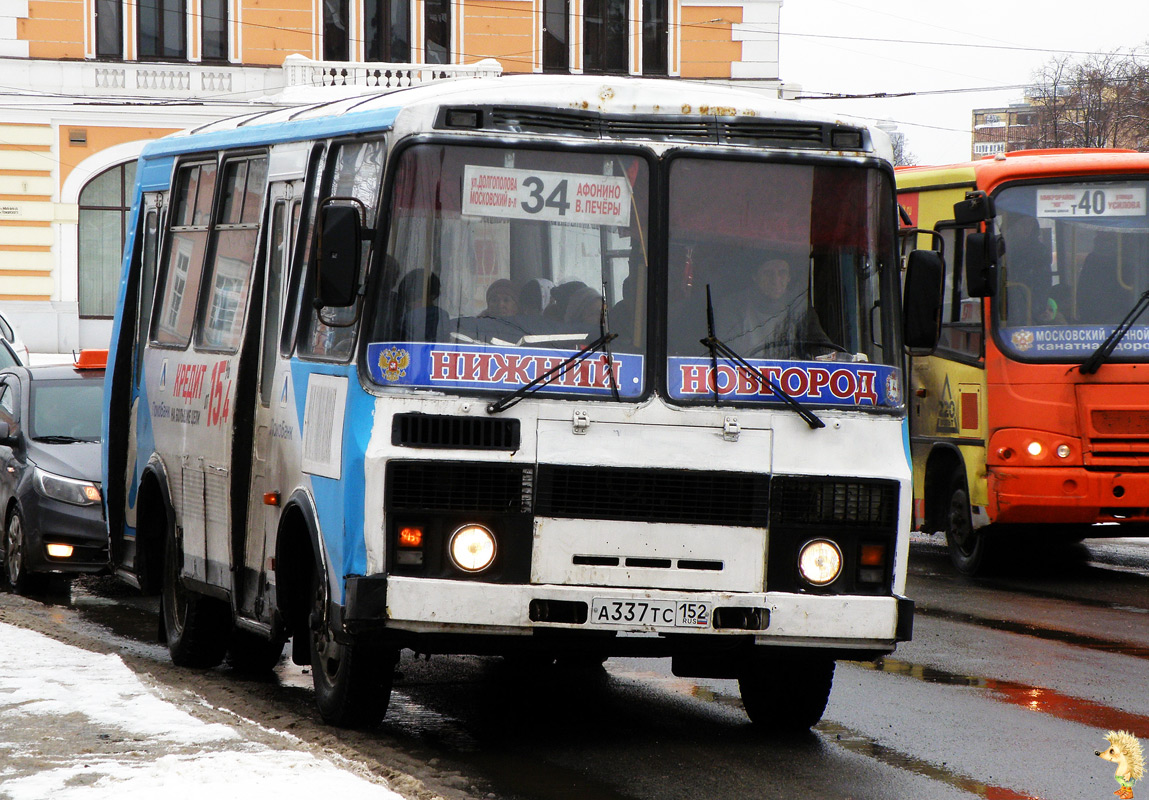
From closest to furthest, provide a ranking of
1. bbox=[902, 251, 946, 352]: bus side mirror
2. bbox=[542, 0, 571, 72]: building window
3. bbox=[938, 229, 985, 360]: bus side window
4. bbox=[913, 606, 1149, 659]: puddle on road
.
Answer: bbox=[902, 251, 946, 352]: bus side mirror, bbox=[913, 606, 1149, 659]: puddle on road, bbox=[938, 229, 985, 360]: bus side window, bbox=[542, 0, 571, 72]: building window

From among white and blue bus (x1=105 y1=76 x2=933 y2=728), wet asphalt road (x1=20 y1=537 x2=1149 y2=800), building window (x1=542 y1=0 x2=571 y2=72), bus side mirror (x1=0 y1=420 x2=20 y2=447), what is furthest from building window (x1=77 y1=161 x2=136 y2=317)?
white and blue bus (x1=105 y1=76 x2=933 y2=728)

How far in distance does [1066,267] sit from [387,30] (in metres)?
27.3

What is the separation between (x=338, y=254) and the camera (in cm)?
696

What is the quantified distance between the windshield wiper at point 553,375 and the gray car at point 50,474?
20.7 ft

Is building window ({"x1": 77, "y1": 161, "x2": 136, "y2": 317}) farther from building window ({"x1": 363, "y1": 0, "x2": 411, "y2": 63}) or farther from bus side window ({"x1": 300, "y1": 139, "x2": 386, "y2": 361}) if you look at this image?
bus side window ({"x1": 300, "y1": 139, "x2": 386, "y2": 361})

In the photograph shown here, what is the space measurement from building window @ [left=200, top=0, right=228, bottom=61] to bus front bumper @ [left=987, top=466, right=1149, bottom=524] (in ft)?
90.2

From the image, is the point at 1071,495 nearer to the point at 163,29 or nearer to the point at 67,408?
the point at 67,408

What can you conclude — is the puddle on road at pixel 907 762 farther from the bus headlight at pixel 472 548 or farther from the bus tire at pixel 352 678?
the bus tire at pixel 352 678

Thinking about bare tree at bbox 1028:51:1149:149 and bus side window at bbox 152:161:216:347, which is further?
bare tree at bbox 1028:51:1149:149

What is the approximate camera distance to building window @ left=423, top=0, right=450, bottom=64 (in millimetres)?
39125

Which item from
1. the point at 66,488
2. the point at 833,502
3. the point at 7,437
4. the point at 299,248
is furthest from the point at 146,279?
the point at 833,502

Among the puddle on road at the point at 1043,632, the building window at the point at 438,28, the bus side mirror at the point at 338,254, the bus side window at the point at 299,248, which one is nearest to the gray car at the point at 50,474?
the bus side window at the point at 299,248

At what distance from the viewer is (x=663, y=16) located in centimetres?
3997

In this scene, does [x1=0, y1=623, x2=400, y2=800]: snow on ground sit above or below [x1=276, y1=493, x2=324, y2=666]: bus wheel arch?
below
